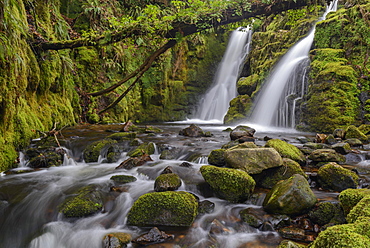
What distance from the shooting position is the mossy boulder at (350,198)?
2979mm

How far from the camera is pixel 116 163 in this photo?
6016 mm

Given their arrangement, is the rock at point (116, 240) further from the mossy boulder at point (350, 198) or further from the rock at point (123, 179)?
the mossy boulder at point (350, 198)

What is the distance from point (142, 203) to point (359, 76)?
12013 millimetres

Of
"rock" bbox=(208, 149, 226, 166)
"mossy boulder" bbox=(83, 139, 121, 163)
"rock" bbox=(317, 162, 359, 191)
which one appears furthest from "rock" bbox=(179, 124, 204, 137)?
"rock" bbox=(317, 162, 359, 191)

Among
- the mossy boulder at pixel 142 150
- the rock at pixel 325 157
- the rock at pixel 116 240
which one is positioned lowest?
the rock at pixel 116 240

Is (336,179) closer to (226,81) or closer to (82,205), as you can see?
(82,205)

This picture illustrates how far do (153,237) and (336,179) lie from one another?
349cm

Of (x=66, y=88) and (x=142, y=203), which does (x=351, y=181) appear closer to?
(x=142, y=203)

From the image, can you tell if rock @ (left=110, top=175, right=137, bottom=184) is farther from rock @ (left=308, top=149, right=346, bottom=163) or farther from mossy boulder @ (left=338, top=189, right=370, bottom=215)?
rock @ (left=308, top=149, right=346, bottom=163)

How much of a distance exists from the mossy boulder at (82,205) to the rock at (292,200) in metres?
2.66

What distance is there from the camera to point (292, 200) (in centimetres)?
331

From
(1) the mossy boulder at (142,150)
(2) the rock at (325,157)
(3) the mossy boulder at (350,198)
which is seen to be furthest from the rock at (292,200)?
(1) the mossy boulder at (142,150)

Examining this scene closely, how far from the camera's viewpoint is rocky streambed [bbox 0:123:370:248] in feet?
9.64

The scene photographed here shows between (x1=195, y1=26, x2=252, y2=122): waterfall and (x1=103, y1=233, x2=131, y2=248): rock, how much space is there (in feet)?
53.7
